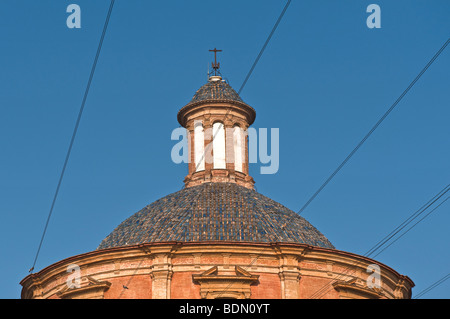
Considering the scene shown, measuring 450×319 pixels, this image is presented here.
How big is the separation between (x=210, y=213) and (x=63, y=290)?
21.5ft

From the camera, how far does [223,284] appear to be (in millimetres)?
38344

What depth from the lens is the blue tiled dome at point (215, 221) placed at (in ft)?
133

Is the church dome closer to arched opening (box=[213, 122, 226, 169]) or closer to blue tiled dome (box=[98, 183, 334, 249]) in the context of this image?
arched opening (box=[213, 122, 226, 169])

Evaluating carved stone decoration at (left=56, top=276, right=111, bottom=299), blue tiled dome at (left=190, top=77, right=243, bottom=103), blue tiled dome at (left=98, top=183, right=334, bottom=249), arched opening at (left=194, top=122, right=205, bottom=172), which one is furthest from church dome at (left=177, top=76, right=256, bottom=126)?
carved stone decoration at (left=56, top=276, right=111, bottom=299)

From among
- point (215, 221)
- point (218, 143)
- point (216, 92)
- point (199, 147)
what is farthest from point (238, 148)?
point (215, 221)

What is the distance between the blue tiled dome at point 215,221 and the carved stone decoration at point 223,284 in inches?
85.2

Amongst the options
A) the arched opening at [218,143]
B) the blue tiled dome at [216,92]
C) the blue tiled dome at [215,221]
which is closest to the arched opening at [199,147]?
the arched opening at [218,143]

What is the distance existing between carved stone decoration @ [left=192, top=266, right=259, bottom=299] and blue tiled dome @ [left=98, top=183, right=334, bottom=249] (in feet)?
7.10

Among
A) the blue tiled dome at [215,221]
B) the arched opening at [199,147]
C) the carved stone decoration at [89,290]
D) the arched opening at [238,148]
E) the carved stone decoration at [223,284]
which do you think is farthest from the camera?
the arched opening at [238,148]

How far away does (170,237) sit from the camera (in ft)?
132

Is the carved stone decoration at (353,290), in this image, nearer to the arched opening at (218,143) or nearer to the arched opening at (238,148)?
the arched opening at (238,148)

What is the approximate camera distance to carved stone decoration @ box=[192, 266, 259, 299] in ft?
125
